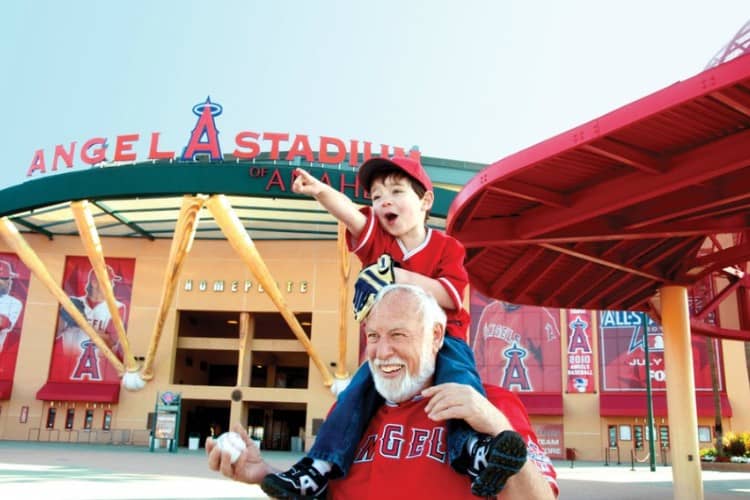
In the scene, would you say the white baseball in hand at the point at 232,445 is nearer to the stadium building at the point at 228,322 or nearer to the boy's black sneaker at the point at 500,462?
the boy's black sneaker at the point at 500,462

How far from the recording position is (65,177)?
32.4 metres

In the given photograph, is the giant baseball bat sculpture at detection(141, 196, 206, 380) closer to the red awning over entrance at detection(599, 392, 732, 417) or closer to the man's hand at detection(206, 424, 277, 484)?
the red awning over entrance at detection(599, 392, 732, 417)

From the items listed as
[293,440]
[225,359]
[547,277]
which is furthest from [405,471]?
[225,359]

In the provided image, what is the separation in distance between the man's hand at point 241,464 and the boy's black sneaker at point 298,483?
0.31 feet

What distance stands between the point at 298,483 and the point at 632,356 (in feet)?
127

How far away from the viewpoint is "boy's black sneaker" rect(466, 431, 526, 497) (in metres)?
2.10

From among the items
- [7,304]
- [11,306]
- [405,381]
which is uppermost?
[7,304]

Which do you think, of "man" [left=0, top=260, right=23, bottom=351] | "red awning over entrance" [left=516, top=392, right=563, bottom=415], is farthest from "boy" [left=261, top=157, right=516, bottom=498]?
"man" [left=0, top=260, right=23, bottom=351]

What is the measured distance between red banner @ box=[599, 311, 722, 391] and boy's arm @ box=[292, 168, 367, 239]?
120 ft

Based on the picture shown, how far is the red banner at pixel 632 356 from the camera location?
37.2 m

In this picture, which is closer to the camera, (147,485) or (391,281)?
(391,281)

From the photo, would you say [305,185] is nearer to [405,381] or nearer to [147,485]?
[405,381]

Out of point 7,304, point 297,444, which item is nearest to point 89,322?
point 7,304

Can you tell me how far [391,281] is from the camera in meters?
3.16
